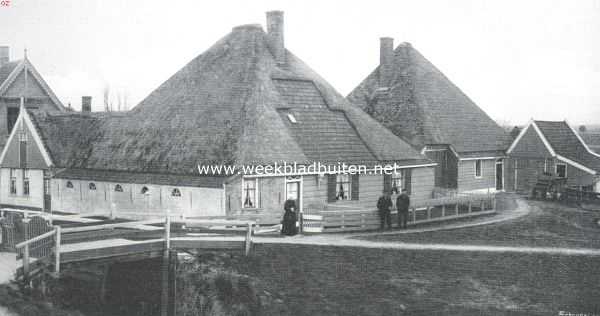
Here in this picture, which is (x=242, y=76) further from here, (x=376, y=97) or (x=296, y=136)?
(x=376, y=97)

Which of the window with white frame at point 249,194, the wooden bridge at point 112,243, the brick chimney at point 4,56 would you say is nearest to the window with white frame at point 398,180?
the window with white frame at point 249,194

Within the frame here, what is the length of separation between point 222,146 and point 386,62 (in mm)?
19774

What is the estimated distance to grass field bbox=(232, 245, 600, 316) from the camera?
20.8 metres

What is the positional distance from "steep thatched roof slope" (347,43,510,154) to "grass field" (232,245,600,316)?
19870 millimetres

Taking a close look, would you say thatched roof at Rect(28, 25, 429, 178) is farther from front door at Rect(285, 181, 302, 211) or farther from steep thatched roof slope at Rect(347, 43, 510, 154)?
steep thatched roof slope at Rect(347, 43, 510, 154)

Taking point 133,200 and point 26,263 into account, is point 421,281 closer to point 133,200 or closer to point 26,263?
point 26,263

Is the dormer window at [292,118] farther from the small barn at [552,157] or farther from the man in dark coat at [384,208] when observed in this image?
the small barn at [552,157]

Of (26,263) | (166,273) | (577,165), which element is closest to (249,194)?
(166,273)

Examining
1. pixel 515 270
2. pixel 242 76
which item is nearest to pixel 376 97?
pixel 242 76

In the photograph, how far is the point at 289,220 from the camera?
25.7 m

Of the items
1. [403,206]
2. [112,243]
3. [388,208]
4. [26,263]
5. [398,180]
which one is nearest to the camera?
[26,263]

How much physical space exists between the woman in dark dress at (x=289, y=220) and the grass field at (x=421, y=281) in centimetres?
211

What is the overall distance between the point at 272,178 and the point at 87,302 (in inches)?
417

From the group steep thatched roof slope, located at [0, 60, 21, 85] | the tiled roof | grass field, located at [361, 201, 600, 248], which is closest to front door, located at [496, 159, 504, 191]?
the tiled roof
